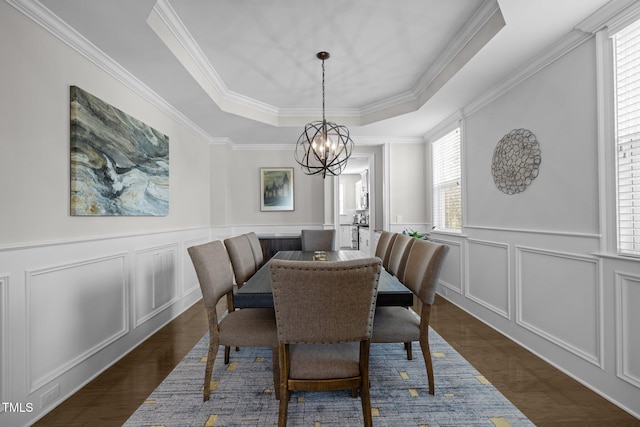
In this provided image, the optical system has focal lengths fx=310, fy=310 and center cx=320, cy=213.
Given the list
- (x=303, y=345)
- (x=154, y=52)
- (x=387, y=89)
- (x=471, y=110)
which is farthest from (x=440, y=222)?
(x=154, y=52)

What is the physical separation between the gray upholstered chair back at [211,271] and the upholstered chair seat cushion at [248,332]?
0.18 meters

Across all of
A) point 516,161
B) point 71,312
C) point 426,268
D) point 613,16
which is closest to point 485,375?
point 426,268

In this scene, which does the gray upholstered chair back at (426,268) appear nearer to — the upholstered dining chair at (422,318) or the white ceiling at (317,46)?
the upholstered dining chair at (422,318)

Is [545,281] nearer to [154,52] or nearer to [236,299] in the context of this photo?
[236,299]

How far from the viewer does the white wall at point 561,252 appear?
1.93 meters

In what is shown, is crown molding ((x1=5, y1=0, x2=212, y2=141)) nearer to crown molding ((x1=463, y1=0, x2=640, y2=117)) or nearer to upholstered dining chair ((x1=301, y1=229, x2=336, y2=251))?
upholstered dining chair ((x1=301, y1=229, x2=336, y2=251))

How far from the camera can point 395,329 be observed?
199 cm

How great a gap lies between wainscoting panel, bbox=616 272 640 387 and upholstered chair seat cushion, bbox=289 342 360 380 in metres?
1.69

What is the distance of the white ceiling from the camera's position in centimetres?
208

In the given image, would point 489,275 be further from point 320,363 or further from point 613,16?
point 320,363

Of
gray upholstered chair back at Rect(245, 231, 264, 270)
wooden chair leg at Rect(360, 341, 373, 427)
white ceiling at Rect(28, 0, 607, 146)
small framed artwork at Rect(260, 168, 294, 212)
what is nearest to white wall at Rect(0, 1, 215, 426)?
white ceiling at Rect(28, 0, 607, 146)

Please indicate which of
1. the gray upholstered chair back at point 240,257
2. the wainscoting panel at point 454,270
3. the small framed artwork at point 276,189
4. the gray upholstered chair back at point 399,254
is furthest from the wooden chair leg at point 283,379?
the small framed artwork at point 276,189

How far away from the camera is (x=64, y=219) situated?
6.73 feet

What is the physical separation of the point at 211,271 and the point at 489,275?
2821 mm
